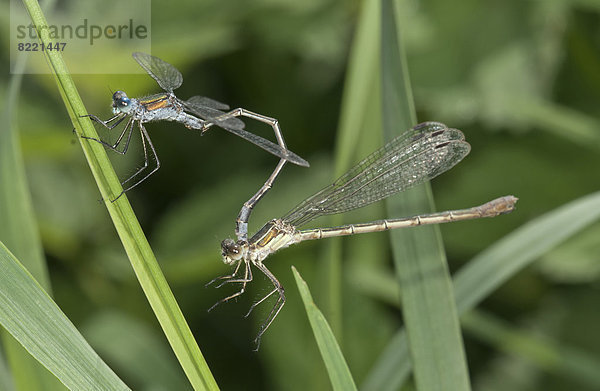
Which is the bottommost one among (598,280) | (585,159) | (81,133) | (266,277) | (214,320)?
(214,320)

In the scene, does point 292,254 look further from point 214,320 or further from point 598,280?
point 598,280

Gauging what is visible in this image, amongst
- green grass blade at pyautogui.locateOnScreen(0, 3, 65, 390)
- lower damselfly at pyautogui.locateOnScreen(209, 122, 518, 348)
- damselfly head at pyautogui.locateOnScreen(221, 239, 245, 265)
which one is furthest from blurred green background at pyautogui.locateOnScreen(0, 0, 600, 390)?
green grass blade at pyautogui.locateOnScreen(0, 3, 65, 390)

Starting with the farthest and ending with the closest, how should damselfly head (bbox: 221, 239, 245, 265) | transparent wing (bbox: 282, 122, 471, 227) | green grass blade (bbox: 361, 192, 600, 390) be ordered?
transparent wing (bbox: 282, 122, 471, 227) → damselfly head (bbox: 221, 239, 245, 265) → green grass blade (bbox: 361, 192, 600, 390)

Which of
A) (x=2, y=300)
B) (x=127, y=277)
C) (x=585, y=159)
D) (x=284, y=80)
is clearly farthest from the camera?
(x=284, y=80)

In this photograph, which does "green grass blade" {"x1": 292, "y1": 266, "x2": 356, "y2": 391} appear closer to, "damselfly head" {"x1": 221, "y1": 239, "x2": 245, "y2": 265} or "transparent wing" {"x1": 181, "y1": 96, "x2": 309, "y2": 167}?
"transparent wing" {"x1": 181, "y1": 96, "x2": 309, "y2": 167}

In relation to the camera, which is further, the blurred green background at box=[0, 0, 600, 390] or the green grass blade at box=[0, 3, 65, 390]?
the blurred green background at box=[0, 0, 600, 390]

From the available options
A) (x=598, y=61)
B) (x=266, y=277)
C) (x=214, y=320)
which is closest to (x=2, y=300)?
(x=266, y=277)

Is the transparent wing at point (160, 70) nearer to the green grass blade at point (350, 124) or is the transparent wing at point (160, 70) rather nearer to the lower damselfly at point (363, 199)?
the lower damselfly at point (363, 199)

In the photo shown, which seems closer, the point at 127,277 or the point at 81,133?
the point at 81,133
